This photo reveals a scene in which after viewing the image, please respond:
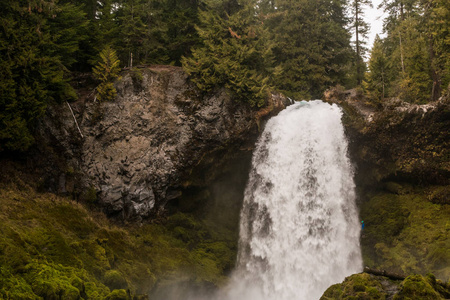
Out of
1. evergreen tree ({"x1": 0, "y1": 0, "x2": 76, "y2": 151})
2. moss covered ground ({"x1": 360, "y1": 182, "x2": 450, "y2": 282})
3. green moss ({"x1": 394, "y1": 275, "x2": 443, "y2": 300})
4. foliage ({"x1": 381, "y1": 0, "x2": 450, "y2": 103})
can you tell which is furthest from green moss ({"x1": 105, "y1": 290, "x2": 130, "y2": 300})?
foliage ({"x1": 381, "y1": 0, "x2": 450, "y2": 103})

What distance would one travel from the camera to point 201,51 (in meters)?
18.5

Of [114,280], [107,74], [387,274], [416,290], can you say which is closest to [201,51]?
[107,74]

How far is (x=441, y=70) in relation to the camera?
669 inches

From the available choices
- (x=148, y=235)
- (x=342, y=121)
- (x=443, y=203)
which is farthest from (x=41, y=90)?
(x=443, y=203)

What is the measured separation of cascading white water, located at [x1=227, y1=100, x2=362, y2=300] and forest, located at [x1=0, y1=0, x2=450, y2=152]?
10.7 feet

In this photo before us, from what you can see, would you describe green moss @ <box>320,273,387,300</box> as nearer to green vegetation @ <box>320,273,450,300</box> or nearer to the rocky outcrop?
green vegetation @ <box>320,273,450,300</box>

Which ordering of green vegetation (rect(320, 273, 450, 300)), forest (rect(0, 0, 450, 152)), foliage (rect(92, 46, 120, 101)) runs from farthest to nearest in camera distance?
foliage (rect(92, 46, 120, 101)), forest (rect(0, 0, 450, 152)), green vegetation (rect(320, 273, 450, 300))

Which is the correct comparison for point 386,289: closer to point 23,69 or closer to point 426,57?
point 23,69

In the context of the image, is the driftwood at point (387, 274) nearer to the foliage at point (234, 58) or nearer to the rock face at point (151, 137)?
the rock face at point (151, 137)

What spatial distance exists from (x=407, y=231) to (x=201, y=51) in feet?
50.7

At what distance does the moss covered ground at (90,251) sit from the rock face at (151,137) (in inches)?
61.1

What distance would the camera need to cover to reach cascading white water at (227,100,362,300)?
1457 cm

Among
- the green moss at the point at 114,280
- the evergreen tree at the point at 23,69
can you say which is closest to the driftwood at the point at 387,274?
the green moss at the point at 114,280

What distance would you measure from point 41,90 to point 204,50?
9567 mm
